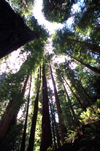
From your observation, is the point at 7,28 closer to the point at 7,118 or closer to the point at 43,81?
the point at 7,118

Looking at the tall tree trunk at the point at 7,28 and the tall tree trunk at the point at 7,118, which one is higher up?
the tall tree trunk at the point at 7,28

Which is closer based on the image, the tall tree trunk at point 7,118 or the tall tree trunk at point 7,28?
the tall tree trunk at point 7,28

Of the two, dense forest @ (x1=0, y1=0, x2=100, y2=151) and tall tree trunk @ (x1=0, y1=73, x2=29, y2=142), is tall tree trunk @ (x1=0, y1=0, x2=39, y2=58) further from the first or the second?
tall tree trunk @ (x1=0, y1=73, x2=29, y2=142)

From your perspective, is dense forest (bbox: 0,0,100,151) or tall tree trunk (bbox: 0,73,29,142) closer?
dense forest (bbox: 0,0,100,151)

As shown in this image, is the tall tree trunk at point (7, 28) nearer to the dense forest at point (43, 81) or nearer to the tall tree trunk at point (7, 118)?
the dense forest at point (43, 81)

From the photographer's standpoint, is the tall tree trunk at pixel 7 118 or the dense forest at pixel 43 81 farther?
the tall tree trunk at pixel 7 118

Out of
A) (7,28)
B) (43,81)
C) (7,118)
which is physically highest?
(43,81)

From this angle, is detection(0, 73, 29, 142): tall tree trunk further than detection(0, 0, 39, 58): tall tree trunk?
Yes

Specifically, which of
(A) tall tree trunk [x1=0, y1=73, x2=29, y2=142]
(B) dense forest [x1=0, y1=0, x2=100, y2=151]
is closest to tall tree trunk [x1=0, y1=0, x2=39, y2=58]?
(B) dense forest [x1=0, y1=0, x2=100, y2=151]

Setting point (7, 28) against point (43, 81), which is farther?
point (43, 81)

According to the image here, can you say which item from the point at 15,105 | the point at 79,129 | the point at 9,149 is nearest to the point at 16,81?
the point at 15,105

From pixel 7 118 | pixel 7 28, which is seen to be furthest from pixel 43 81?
pixel 7 28

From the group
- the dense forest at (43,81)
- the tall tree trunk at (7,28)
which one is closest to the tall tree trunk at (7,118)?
the dense forest at (43,81)

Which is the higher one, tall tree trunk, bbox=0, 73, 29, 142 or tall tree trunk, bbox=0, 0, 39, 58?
tall tree trunk, bbox=0, 0, 39, 58
